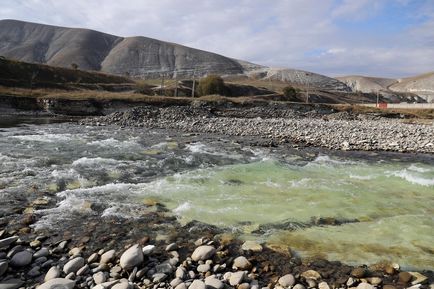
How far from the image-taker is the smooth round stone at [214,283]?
5953 millimetres

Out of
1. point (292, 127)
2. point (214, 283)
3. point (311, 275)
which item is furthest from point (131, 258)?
point (292, 127)

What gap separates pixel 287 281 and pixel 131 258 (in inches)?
111

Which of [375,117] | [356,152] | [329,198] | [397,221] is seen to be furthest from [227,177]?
[375,117]

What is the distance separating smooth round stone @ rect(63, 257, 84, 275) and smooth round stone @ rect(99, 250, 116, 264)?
363 mm

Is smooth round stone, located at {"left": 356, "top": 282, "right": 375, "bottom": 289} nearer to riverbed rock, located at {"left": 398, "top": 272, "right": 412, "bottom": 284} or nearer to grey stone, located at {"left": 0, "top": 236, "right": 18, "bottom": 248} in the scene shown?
A: riverbed rock, located at {"left": 398, "top": 272, "right": 412, "bottom": 284}

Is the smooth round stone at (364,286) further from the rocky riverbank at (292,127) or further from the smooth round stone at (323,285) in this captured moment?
the rocky riverbank at (292,127)

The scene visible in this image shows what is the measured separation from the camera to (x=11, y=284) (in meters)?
5.86

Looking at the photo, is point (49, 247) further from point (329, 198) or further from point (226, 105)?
point (226, 105)

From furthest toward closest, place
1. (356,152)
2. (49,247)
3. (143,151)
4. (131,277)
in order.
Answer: (356,152) < (143,151) < (49,247) < (131,277)

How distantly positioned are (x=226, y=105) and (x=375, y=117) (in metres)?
20.4

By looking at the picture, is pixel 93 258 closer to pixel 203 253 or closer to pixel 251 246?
Answer: pixel 203 253

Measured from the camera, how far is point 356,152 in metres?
21.7

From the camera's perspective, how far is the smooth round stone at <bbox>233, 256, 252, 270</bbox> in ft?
22.3

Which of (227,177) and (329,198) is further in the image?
(227,177)
